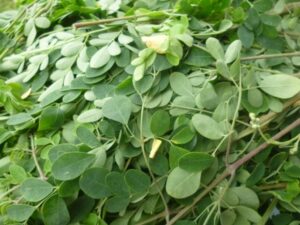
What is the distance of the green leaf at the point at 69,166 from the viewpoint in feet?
1.67

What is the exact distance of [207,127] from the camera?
0.52 m

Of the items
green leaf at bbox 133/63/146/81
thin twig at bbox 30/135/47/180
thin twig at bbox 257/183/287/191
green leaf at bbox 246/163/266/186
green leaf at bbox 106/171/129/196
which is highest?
green leaf at bbox 133/63/146/81

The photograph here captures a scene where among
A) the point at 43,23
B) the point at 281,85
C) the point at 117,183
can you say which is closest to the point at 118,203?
the point at 117,183

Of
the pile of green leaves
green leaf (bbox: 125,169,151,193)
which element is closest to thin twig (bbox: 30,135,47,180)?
the pile of green leaves

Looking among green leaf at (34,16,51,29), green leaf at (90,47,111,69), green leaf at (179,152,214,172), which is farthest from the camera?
green leaf at (34,16,51,29)

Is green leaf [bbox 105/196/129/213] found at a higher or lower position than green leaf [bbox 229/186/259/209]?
higher

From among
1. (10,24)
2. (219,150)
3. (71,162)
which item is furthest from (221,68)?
(10,24)

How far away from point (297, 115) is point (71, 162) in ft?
0.89

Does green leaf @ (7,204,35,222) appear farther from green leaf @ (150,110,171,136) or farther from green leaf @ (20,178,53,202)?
green leaf @ (150,110,171,136)

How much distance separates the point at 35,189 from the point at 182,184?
0.16 meters

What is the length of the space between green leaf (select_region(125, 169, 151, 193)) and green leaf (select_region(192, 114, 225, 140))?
79mm

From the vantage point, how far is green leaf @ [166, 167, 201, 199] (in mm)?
504

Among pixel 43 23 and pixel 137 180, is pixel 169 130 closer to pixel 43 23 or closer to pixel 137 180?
pixel 137 180

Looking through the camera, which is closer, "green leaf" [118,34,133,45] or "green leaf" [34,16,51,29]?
"green leaf" [118,34,133,45]
